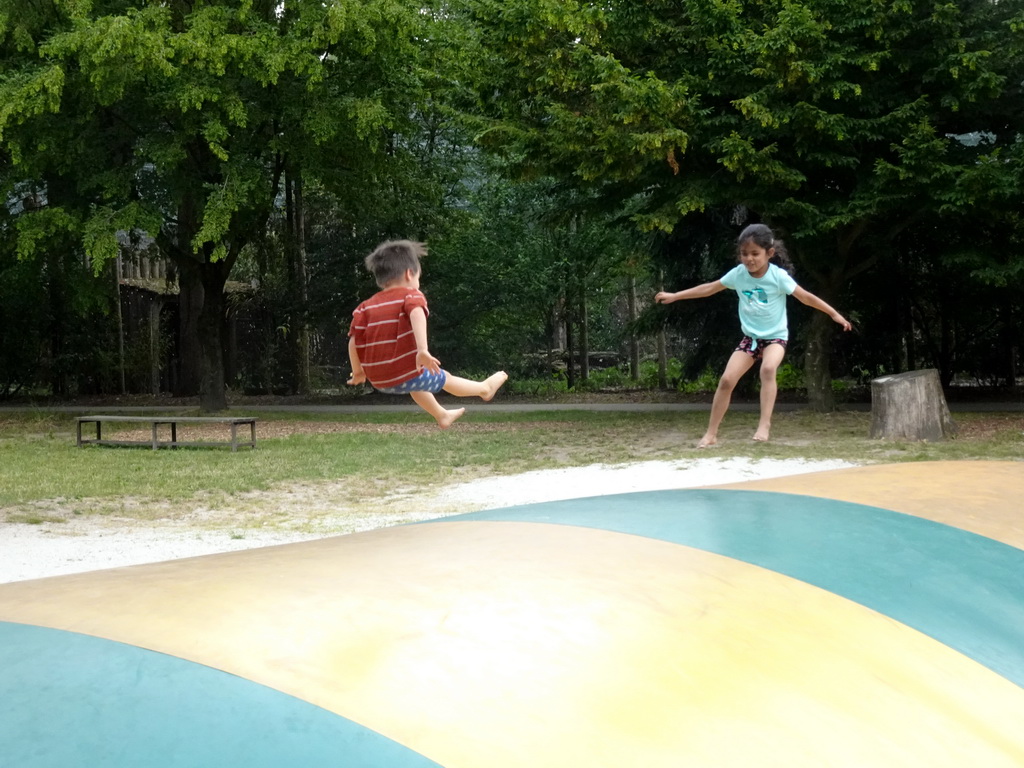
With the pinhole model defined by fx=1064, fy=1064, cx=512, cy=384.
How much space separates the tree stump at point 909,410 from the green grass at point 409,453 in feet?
1.00

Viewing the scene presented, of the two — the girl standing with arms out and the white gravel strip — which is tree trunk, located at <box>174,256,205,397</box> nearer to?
the white gravel strip

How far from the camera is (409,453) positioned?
500 inches

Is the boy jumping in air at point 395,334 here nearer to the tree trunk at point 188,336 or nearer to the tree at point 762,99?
the tree at point 762,99

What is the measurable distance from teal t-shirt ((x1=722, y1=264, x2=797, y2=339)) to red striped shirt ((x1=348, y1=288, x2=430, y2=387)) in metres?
3.27

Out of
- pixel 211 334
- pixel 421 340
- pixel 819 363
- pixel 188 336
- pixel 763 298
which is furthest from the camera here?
pixel 188 336

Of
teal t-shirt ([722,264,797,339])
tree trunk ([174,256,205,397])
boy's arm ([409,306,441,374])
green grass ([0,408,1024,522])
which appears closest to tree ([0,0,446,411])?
tree trunk ([174,256,205,397])

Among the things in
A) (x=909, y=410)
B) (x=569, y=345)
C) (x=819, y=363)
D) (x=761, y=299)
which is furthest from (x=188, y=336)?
(x=761, y=299)

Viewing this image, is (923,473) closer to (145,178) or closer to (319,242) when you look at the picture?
(145,178)

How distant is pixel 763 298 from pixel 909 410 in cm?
503

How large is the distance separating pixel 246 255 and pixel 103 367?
4675 millimetres

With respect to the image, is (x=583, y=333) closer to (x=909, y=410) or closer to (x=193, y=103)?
(x=193, y=103)

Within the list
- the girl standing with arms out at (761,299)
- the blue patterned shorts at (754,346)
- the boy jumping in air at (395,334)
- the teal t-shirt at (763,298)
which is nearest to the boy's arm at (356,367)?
the boy jumping in air at (395,334)

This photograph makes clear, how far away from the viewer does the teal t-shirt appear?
25.8 feet

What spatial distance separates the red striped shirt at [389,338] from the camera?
523cm
